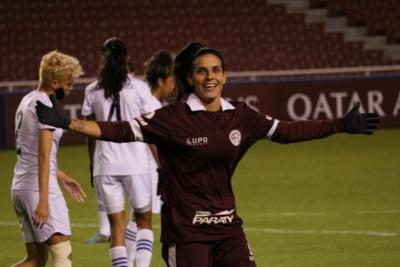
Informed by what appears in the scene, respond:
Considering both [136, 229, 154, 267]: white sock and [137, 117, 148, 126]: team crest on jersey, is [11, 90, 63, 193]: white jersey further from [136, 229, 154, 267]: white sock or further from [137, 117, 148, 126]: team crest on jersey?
[136, 229, 154, 267]: white sock

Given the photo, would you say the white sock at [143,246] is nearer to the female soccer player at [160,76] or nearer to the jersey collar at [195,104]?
the female soccer player at [160,76]

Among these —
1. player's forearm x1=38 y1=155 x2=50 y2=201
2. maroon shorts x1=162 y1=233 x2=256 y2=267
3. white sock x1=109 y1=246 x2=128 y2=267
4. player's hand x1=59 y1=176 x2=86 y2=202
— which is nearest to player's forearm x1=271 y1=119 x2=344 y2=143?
maroon shorts x1=162 y1=233 x2=256 y2=267

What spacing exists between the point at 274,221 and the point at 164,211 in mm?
6624

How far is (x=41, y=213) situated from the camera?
7.28 meters

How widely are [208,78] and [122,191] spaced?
3.10 m

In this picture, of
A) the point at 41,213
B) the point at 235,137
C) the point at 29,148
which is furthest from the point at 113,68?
the point at 235,137

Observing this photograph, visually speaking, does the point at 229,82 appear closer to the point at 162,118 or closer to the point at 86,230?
the point at 86,230

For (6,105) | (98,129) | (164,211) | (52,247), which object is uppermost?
(98,129)

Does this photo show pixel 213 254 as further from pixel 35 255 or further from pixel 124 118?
pixel 124 118

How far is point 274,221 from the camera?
510 inches

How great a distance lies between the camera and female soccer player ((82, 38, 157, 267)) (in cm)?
912

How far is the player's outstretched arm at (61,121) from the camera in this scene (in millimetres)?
5984

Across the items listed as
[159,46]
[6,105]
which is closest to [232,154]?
[6,105]

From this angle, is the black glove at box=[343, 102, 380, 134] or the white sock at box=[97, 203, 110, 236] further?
the white sock at box=[97, 203, 110, 236]
